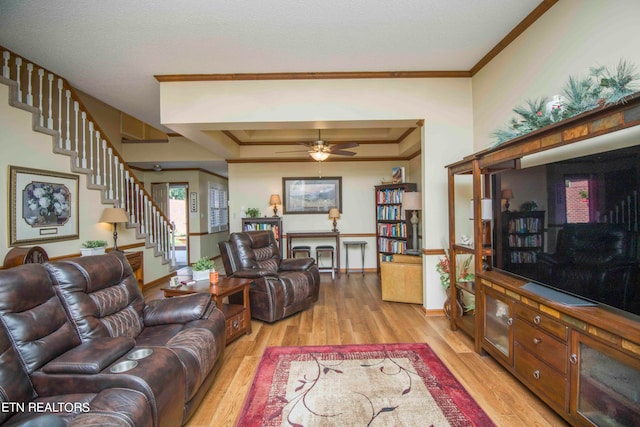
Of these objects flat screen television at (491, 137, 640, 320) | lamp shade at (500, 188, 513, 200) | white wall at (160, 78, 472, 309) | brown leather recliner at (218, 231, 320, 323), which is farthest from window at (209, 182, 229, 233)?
flat screen television at (491, 137, 640, 320)

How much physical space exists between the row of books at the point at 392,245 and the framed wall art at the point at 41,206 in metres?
4.98

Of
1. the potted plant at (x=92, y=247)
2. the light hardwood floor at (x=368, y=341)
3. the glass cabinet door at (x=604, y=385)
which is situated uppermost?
the potted plant at (x=92, y=247)

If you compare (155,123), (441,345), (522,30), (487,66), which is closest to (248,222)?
(155,123)

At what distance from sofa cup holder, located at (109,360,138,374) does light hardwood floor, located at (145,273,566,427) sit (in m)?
0.70

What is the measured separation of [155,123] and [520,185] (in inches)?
221

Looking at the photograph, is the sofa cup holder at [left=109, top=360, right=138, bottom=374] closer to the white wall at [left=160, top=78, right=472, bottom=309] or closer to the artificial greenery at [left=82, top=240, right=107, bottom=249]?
the white wall at [left=160, top=78, right=472, bottom=309]

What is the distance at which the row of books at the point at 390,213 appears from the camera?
219 inches

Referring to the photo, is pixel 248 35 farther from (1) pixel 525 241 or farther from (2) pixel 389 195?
(2) pixel 389 195

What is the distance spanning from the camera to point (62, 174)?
3.77 meters

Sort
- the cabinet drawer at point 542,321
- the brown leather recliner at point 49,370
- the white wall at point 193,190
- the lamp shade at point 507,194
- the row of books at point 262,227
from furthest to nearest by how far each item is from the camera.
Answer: the white wall at point 193,190
the row of books at point 262,227
the lamp shade at point 507,194
the cabinet drawer at point 542,321
the brown leather recliner at point 49,370

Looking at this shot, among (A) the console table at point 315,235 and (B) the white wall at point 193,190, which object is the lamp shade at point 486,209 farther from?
(B) the white wall at point 193,190

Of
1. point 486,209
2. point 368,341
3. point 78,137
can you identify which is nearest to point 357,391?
point 368,341

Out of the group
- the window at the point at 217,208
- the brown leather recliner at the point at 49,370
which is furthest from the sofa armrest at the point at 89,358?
the window at the point at 217,208

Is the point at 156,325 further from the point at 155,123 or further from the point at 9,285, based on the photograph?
the point at 155,123
